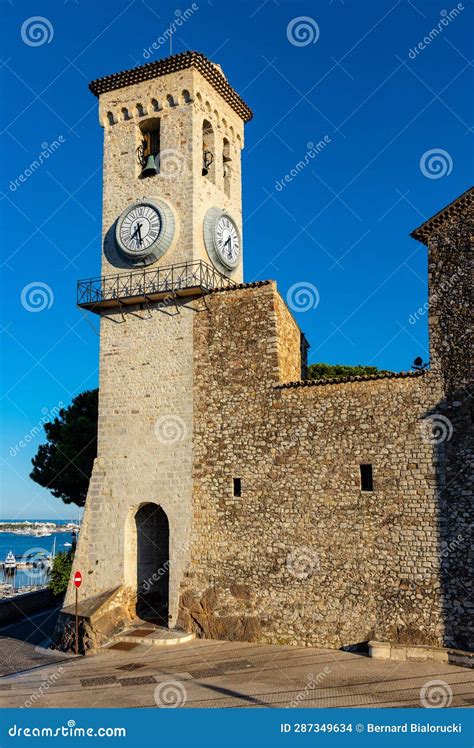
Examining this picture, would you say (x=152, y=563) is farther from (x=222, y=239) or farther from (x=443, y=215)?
(x=443, y=215)

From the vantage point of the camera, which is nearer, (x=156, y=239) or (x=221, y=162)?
(x=156, y=239)

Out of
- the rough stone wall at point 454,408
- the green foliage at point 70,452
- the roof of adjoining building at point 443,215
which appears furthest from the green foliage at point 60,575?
the roof of adjoining building at point 443,215

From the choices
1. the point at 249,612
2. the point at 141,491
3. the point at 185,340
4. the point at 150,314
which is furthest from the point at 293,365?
the point at 249,612

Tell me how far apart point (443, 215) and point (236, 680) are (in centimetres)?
1186

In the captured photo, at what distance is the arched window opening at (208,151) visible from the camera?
21656 mm

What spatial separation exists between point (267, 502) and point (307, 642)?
11.7 ft

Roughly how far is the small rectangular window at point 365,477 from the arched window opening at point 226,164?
11.4 m

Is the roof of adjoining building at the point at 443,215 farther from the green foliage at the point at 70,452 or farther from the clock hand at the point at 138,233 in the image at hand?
the green foliage at the point at 70,452

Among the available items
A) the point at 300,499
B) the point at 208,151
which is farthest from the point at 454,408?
the point at 208,151

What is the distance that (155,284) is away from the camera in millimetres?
19844

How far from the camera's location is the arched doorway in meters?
19.4

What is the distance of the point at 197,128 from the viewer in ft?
67.4

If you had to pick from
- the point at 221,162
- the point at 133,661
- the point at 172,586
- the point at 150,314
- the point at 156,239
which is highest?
the point at 221,162

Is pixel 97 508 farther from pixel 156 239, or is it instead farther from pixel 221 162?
pixel 221 162
